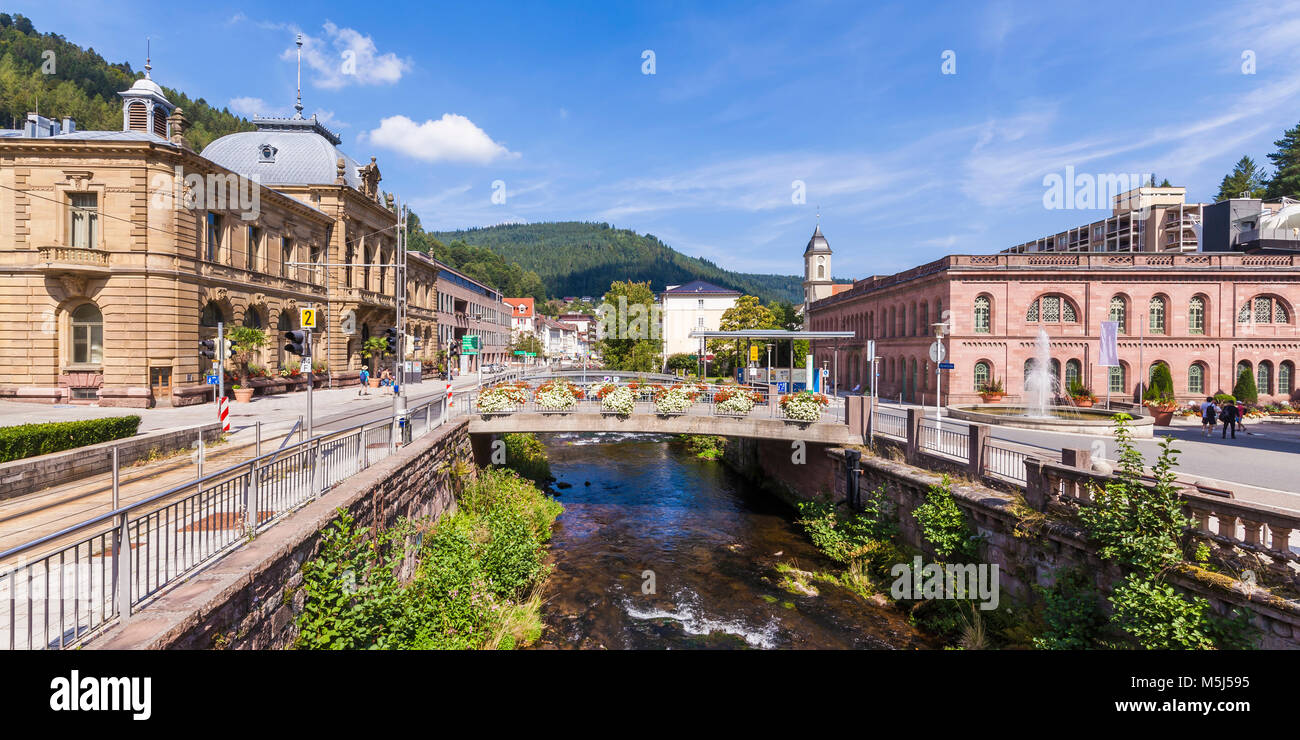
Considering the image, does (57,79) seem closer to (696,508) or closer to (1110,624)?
(696,508)

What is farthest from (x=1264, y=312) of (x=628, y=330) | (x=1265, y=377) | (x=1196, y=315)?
(x=628, y=330)

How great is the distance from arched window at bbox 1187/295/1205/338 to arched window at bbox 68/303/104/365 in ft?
195

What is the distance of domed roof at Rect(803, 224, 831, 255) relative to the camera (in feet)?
291

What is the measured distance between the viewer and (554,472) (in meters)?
27.4

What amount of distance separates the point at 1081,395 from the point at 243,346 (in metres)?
47.8

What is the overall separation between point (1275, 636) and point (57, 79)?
122m

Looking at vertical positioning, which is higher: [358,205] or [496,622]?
[358,205]

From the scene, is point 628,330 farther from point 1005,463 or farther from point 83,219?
point 1005,463

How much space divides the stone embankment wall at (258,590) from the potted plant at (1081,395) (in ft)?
115

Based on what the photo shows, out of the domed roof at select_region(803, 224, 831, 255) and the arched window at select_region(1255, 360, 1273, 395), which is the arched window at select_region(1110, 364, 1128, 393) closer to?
the arched window at select_region(1255, 360, 1273, 395)

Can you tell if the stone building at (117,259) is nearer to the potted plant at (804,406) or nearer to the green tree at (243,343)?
the green tree at (243,343)
